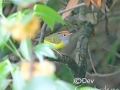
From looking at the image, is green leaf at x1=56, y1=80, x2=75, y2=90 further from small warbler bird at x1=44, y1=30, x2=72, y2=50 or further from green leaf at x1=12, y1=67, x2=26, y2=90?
small warbler bird at x1=44, y1=30, x2=72, y2=50

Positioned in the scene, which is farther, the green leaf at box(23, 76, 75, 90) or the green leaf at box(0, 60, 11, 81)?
the green leaf at box(0, 60, 11, 81)

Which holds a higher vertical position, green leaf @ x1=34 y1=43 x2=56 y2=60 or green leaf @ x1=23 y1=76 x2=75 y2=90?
green leaf @ x1=23 y1=76 x2=75 y2=90

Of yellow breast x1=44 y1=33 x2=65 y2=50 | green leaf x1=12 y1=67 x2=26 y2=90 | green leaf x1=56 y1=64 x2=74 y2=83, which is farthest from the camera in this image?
green leaf x1=56 y1=64 x2=74 y2=83

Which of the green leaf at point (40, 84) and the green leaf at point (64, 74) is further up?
the green leaf at point (40, 84)

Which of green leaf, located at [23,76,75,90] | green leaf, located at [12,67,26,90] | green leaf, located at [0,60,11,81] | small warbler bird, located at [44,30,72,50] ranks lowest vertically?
small warbler bird, located at [44,30,72,50]

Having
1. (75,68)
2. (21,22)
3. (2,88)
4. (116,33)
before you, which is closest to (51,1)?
(75,68)

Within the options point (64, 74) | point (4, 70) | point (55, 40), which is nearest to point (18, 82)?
point (4, 70)

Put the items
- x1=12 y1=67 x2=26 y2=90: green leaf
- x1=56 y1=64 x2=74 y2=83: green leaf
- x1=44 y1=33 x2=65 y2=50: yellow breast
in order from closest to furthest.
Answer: x1=12 y1=67 x2=26 y2=90: green leaf < x1=44 y1=33 x2=65 y2=50: yellow breast < x1=56 y1=64 x2=74 y2=83: green leaf

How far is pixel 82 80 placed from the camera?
122 centimetres

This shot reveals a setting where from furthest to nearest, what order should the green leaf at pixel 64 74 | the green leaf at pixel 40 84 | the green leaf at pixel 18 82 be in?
the green leaf at pixel 64 74
the green leaf at pixel 18 82
the green leaf at pixel 40 84

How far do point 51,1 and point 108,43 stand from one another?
0.94m

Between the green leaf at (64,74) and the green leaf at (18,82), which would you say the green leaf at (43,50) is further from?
the green leaf at (64,74)

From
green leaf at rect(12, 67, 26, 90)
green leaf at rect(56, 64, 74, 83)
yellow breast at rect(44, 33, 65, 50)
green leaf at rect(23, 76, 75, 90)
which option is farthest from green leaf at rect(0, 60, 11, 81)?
green leaf at rect(56, 64, 74, 83)

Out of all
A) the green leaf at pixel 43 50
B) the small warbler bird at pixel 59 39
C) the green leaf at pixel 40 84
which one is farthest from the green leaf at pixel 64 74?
the green leaf at pixel 40 84
